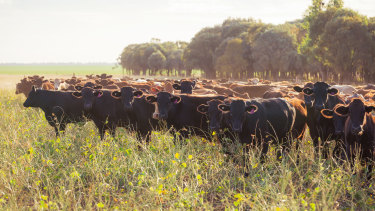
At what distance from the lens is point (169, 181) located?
19.3ft

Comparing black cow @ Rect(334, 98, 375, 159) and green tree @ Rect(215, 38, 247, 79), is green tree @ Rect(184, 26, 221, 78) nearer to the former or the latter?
green tree @ Rect(215, 38, 247, 79)

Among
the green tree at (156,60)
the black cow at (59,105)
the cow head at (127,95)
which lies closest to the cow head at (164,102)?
the cow head at (127,95)

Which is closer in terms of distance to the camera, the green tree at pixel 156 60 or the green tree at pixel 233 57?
the green tree at pixel 233 57

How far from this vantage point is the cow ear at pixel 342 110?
6.52m

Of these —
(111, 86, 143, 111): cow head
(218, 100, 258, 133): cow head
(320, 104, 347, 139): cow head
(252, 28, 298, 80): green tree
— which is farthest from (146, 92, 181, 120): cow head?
(252, 28, 298, 80): green tree

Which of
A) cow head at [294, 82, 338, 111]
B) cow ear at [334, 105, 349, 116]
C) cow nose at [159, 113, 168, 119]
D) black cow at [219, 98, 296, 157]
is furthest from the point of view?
cow nose at [159, 113, 168, 119]

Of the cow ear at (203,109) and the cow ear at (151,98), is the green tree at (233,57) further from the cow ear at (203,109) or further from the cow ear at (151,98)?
the cow ear at (203,109)

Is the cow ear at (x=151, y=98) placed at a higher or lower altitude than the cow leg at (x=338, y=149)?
higher

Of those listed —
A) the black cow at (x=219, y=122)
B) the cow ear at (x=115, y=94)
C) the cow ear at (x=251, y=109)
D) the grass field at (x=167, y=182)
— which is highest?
the cow ear at (x=115, y=94)

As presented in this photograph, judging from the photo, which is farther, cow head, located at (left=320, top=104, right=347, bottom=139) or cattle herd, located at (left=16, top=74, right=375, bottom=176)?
cow head, located at (left=320, top=104, right=347, bottom=139)

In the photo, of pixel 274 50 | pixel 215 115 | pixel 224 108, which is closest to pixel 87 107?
pixel 215 115

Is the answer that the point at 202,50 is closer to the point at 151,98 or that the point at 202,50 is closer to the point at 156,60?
the point at 156,60

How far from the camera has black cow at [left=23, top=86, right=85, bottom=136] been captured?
10.3m

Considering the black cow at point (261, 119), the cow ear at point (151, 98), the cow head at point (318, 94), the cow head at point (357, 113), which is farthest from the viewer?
→ the cow ear at point (151, 98)
